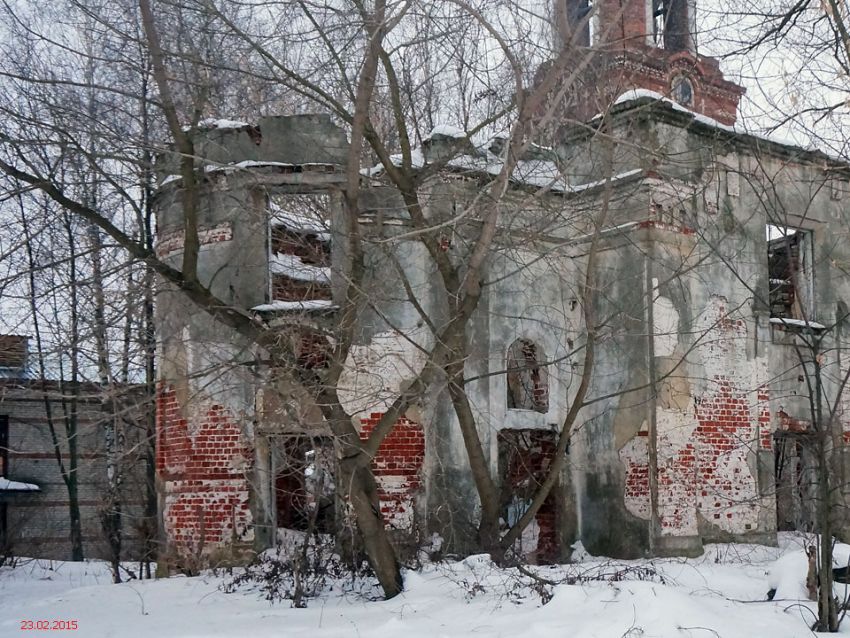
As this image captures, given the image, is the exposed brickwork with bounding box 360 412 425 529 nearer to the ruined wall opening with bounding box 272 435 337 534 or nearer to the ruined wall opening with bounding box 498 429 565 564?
the ruined wall opening with bounding box 272 435 337 534

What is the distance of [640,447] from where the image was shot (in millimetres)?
11633

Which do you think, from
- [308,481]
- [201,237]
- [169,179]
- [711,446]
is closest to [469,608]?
[308,481]

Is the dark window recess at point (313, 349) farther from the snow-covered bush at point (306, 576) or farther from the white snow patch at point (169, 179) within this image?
the white snow patch at point (169, 179)

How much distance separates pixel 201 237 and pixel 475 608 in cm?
593

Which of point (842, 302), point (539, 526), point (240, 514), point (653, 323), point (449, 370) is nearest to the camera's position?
point (449, 370)

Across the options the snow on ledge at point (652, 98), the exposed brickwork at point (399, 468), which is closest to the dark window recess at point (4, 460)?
the exposed brickwork at point (399, 468)

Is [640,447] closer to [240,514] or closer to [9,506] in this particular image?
[240,514]

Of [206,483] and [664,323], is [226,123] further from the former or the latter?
[664,323]

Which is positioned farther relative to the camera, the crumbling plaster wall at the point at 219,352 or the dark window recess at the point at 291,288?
the dark window recess at the point at 291,288

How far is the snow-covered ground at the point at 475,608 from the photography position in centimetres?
653

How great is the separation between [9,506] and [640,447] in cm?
1561

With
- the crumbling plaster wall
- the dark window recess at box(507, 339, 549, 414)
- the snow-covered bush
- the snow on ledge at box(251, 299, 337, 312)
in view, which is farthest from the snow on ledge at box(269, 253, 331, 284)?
the snow-covered bush

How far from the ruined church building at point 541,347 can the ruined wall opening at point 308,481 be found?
121mm

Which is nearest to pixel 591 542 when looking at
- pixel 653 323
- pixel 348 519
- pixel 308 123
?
pixel 653 323
